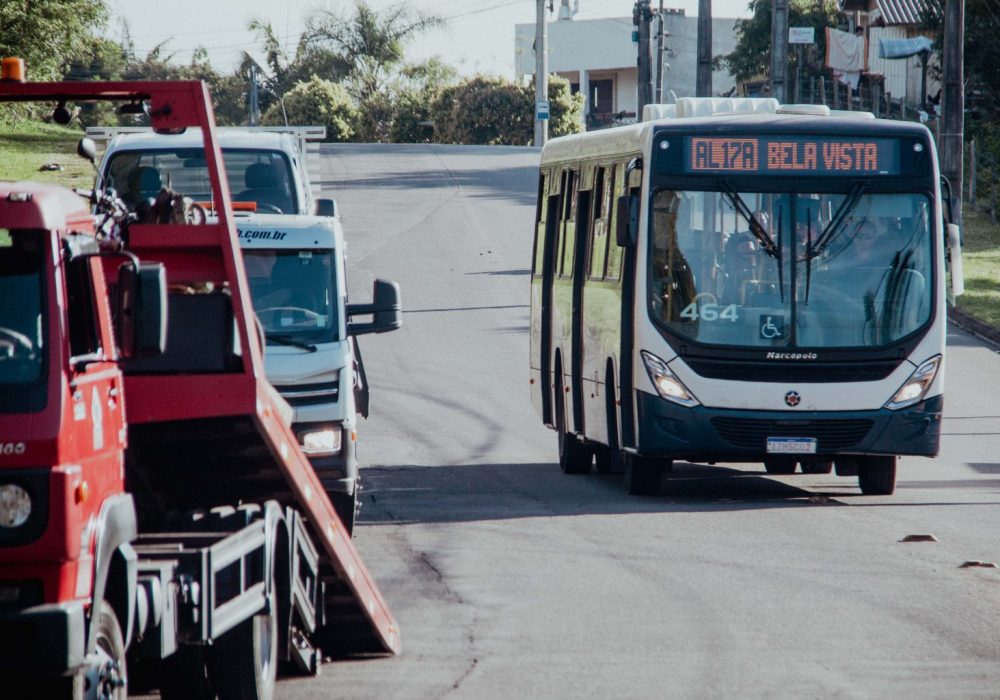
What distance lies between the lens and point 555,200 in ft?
59.6

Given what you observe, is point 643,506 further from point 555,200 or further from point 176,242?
point 176,242

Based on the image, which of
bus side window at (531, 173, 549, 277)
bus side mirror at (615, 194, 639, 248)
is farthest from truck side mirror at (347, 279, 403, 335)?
bus side window at (531, 173, 549, 277)

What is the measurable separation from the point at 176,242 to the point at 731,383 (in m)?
7.73

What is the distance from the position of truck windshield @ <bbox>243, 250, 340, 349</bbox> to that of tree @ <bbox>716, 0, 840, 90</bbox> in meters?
52.1

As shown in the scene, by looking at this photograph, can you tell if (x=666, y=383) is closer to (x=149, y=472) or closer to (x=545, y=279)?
(x=545, y=279)

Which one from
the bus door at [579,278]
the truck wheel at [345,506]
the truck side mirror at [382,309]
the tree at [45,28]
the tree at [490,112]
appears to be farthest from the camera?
the tree at [490,112]

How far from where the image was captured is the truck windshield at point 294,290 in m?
12.4

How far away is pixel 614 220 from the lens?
1559 centimetres

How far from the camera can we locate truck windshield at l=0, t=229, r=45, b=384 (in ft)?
19.3

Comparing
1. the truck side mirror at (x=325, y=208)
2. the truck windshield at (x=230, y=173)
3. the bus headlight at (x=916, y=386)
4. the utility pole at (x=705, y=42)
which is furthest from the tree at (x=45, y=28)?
the bus headlight at (x=916, y=386)

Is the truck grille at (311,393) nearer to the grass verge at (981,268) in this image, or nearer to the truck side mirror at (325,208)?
the truck side mirror at (325,208)

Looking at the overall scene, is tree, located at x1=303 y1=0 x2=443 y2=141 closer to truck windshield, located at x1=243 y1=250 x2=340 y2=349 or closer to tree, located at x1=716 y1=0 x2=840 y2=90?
tree, located at x1=716 y1=0 x2=840 y2=90

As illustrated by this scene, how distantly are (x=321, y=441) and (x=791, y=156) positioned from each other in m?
5.14

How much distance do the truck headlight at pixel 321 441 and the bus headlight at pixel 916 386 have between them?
5.03 metres
